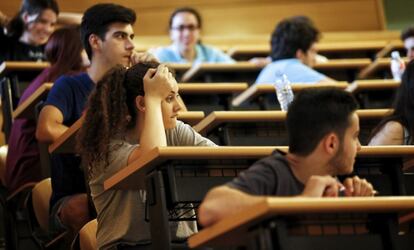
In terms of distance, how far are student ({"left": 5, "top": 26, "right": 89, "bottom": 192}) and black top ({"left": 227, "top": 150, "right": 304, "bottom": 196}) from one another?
6.39 feet

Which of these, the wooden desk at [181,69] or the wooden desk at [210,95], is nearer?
the wooden desk at [210,95]

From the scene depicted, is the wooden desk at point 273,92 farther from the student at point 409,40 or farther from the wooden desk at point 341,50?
the wooden desk at point 341,50

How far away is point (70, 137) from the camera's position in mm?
3096

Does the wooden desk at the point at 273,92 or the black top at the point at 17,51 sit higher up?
the black top at the point at 17,51

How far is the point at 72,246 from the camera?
9.61 ft

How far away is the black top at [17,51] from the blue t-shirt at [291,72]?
3.77ft

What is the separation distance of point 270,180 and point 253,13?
4710mm

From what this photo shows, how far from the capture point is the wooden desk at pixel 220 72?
4.94 meters

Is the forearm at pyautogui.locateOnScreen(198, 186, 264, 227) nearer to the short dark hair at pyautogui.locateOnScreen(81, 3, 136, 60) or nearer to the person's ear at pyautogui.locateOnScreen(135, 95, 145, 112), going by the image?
the person's ear at pyautogui.locateOnScreen(135, 95, 145, 112)

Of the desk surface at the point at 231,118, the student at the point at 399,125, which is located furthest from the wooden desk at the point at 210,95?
the student at the point at 399,125

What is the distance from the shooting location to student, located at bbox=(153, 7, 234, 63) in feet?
18.5

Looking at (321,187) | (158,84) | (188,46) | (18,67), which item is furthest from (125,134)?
(188,46)

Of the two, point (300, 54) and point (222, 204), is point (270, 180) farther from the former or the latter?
point (300, 54)

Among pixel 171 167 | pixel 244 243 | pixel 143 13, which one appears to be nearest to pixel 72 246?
pixel 171 167
